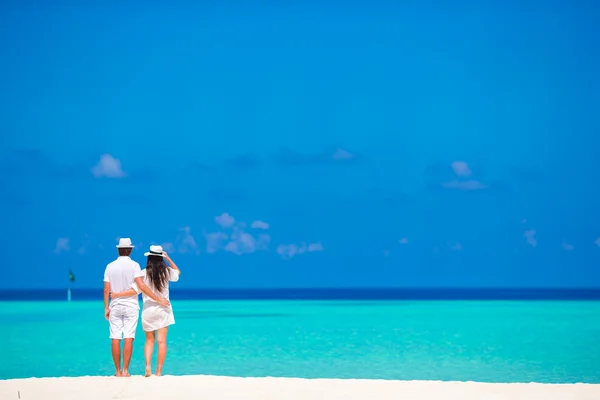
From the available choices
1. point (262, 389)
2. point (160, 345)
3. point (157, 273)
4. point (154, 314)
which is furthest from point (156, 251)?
point (262, 389)

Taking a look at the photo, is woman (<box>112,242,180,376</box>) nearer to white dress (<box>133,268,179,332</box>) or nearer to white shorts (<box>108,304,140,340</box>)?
white dress (<box>133,268,179,332</box>)

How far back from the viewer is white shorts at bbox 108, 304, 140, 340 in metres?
7.84

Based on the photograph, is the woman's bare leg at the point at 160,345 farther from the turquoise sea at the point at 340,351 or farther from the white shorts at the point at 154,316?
the turquoise sea at the point at 340,351

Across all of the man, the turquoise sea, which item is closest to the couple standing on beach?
the man

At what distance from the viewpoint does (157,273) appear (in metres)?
7.81

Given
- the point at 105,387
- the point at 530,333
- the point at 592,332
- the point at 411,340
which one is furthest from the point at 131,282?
the point at 592,332

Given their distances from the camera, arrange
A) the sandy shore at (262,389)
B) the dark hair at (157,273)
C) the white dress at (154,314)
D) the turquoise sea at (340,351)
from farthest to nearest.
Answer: the turquoise sea at (340,351) → the white dress at (154,314) → the dark hair at (157,273) → the sandy shore at (262,389)

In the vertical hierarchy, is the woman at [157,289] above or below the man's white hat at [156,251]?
below

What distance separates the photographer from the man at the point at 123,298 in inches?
304

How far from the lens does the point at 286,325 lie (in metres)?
30.5

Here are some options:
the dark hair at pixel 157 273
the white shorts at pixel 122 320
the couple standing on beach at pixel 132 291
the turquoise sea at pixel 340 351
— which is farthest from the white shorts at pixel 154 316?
the turquoise sea at pixel 340 351

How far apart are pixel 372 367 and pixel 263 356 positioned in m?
2.85

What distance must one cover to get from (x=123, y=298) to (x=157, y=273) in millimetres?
353

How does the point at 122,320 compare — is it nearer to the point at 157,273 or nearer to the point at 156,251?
the point at 157,273
